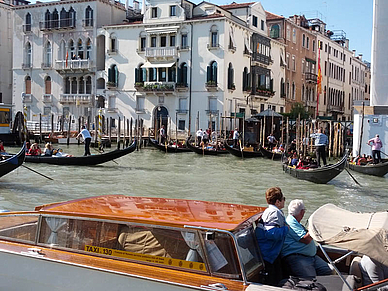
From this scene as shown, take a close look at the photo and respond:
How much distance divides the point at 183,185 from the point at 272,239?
A: 27.1 feet

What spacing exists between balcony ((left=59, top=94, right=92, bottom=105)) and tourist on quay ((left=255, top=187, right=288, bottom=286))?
2632 cm

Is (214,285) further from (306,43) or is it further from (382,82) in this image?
(306,43)

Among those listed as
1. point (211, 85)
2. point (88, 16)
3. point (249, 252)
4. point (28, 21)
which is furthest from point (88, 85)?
point (249, 252)

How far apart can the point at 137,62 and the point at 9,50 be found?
11.1 metres

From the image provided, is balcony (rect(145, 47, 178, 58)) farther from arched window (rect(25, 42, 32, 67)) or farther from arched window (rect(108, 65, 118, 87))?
arched window (rect(25, 42, 32, 67))

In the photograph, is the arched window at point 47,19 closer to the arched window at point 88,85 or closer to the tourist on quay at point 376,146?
the arched window at point 88,85

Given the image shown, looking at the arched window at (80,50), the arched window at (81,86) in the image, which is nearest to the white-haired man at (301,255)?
the arched window at (81,86)

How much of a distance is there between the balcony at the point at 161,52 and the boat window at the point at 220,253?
23.6 m

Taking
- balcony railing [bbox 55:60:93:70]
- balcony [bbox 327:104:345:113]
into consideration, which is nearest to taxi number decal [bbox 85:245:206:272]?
balcony railing [bbox 55:60:93:70]

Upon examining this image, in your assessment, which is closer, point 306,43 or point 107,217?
point 107,217

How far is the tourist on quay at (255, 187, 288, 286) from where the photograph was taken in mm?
2900

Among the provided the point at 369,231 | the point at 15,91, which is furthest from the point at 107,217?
the point at 15,91

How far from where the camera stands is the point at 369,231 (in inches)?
106

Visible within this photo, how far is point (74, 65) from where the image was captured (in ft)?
93.6
